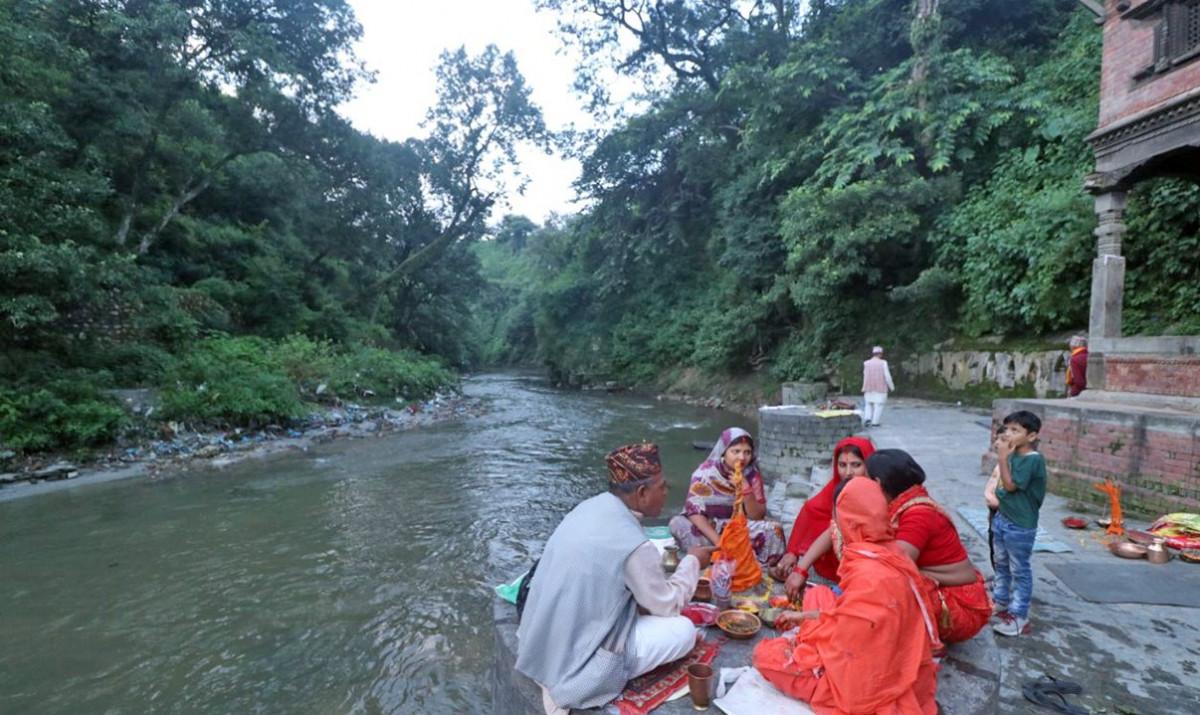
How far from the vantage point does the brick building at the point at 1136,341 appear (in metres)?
5.88

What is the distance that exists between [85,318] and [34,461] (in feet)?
13.0

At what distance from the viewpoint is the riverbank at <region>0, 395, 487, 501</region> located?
9328 millimetres

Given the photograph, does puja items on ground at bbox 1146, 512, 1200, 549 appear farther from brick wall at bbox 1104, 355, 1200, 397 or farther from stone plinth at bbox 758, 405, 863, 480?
stone plinth at bbox 758, 405, 863, 480

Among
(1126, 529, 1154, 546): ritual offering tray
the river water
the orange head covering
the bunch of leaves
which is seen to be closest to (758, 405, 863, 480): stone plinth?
the river water

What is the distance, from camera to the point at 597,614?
248cm

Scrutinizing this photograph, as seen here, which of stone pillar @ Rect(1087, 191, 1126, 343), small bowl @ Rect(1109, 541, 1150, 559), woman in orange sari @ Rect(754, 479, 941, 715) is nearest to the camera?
woman in orange sari @ Rect(754, 479, 941, 715)

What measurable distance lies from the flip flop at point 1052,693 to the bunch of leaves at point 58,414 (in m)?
13.5

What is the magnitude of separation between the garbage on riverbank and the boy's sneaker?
1228cm

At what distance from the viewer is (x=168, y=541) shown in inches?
280

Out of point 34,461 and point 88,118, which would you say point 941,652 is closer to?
point 34,461

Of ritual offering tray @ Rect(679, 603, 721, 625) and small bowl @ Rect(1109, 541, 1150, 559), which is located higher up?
ritual offering tray @ Rect(679, 603, 721, 625)

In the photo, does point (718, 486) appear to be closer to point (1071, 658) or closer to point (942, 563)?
point (942, 563)

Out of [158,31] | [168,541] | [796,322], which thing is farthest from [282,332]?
[796,322]

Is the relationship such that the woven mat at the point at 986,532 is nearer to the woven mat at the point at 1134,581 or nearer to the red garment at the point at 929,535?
the woven mat at the point at 1134,581
